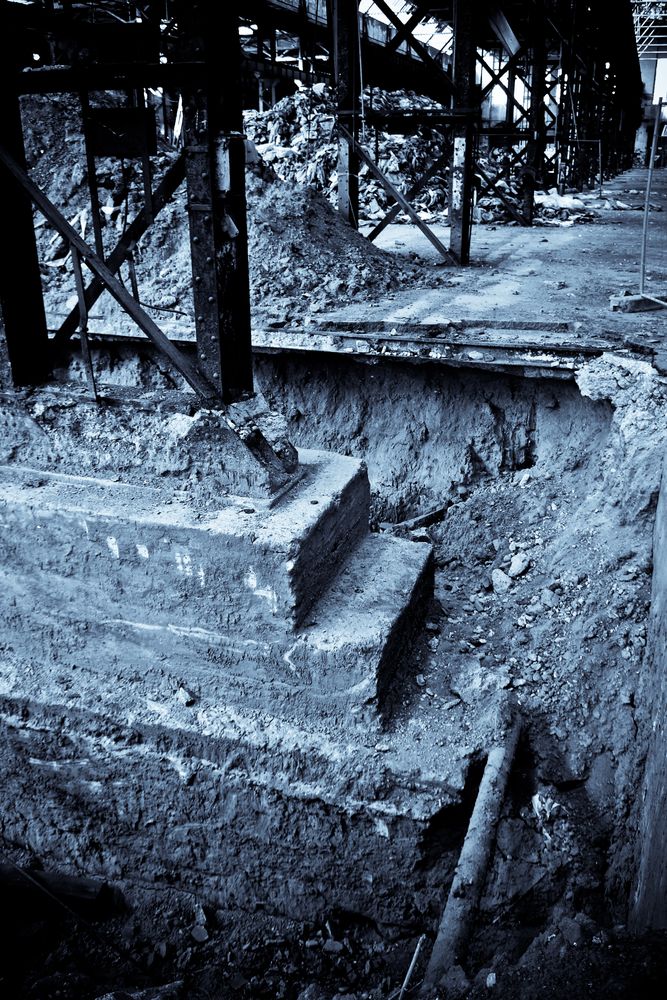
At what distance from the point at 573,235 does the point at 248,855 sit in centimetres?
950

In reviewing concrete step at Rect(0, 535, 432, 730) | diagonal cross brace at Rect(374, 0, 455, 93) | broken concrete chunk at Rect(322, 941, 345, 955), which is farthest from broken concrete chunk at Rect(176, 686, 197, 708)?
diagonal cross brace at Rect(374, 0, 455, 93)

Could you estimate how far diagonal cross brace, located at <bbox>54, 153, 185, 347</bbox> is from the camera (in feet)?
9.73

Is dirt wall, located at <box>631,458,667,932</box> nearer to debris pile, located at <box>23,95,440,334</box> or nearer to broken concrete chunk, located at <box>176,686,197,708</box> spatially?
broken concrete chunk, located at <box>176,686,197,708</box>

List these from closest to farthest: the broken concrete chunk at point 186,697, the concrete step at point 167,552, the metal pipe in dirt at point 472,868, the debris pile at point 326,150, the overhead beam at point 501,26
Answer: the metal pipe in dirt at point 472,868 < the concrete step at point 167,552 < the broken concrete chunk at point 186,697 < the debris pile at point 326,150 < the overhead beam at point 501,26

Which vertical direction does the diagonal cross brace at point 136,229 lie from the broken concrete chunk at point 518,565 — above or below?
above

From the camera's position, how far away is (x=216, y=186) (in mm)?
2891

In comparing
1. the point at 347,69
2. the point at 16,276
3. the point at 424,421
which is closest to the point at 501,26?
the point at 347,69

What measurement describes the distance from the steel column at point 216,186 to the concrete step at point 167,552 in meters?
0.57

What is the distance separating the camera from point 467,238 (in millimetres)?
7777

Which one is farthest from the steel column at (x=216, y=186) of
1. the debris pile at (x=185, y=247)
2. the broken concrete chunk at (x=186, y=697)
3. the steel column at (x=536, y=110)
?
the steel column at (x=536, y=110)

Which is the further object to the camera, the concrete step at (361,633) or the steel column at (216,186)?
the concrete step at (361,633)

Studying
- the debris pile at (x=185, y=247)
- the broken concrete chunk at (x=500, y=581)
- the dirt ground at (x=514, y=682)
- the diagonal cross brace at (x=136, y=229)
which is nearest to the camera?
the dirt ground at (x=514, y=682)

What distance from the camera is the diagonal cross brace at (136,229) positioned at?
117 inches

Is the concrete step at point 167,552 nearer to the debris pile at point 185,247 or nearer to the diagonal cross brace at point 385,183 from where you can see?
the debris pile at point 185,247
